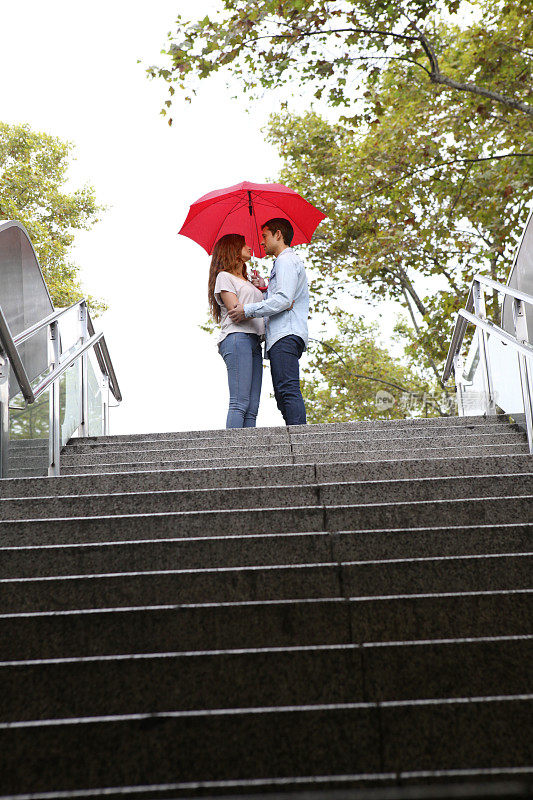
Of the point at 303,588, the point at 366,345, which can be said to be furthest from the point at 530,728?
the point at 366,345

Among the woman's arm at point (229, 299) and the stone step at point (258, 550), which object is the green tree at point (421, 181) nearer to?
the woman's arm at point (229, 299)

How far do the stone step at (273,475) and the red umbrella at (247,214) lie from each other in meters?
3.05

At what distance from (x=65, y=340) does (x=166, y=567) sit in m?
2.93

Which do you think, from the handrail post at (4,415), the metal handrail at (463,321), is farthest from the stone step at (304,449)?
Result: the handrail post at (4,415)

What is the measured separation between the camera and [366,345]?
20359 millimetres

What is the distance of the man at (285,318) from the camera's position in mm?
5699

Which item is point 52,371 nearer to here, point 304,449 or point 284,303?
point 304,449

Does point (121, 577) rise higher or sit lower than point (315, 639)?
higher

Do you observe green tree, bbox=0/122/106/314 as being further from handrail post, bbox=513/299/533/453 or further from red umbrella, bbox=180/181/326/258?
handrail post, bbox=513/299/533/453

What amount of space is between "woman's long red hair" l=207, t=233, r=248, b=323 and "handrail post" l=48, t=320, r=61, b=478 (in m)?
1.28

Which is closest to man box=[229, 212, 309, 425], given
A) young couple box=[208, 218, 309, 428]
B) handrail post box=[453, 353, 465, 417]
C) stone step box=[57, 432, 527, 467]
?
young couple box=[208, 218, 309, 428]

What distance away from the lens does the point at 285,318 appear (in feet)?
19.0

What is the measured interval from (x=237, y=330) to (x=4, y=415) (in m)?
2.29

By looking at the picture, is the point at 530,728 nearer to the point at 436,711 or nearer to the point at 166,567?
the point at 436,711
